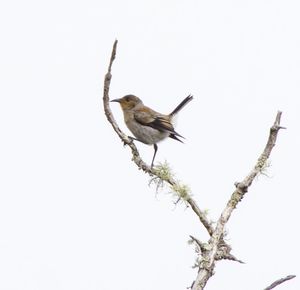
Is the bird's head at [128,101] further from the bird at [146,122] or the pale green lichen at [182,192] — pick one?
the pale green lichen at [182,192]

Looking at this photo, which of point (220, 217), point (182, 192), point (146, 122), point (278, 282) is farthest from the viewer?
point (146, 122)

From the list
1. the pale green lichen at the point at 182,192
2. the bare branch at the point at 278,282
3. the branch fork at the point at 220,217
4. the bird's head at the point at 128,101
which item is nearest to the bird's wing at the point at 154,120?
the bird's head at the point at 128,101

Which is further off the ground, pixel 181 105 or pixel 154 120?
pixel 181 105

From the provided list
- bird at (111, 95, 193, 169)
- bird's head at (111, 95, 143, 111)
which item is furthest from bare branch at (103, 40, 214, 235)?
bird's head at (111, 95, 143, 111)

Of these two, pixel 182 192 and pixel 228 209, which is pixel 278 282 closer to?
pixel 228 209

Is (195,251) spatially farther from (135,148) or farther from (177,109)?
(177,109)

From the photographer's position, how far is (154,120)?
8.78 metres

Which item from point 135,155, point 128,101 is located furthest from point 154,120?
point 135,155

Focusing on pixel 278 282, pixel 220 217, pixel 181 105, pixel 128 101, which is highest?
pixel 181 105

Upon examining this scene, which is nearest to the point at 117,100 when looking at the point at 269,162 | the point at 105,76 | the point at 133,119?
the point at 133,119

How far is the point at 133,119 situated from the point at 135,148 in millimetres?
3733

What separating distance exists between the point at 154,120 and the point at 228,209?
→ 5.53 meters

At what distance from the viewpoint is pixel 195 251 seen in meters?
3.50

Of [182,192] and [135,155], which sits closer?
[182,192]
